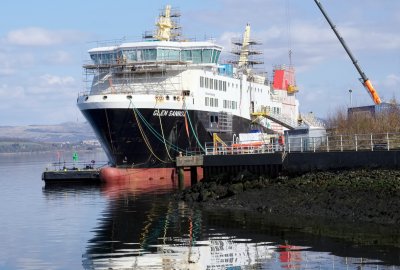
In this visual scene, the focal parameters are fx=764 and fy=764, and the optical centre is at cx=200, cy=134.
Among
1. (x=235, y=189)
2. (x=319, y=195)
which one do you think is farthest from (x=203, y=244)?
(x=235, y=189)

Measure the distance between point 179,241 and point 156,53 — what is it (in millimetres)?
39856

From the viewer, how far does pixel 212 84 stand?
73.4 metres

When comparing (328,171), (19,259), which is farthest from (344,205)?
(19,259)

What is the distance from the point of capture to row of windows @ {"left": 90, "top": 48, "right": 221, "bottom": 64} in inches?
2795

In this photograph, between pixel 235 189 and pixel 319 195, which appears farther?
pixel 235 189

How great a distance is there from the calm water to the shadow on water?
37 mm

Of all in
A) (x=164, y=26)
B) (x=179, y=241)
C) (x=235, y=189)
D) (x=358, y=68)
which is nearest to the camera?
(x=179, y=241)

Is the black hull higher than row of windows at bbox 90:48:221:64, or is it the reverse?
row of windows at bbox 90:48:221:64

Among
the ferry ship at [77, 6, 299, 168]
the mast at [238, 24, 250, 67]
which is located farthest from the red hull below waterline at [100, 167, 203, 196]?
the mast at [238, 24, 250, 67]

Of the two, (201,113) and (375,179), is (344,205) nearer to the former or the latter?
(375,179)

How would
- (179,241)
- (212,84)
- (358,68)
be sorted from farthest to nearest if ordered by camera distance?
(212,84) < (358,68) < (179,241)

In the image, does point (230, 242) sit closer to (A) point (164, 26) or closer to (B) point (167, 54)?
(B) point (167, 54)

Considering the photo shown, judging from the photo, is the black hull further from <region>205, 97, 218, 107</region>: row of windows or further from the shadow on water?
the shadow on water

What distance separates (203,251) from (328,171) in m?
13.9
